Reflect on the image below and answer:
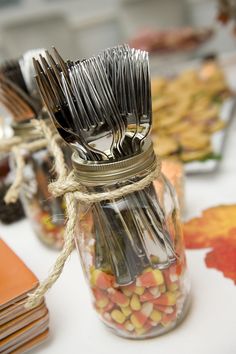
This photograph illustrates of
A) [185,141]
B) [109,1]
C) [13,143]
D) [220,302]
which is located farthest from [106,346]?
[109,1]

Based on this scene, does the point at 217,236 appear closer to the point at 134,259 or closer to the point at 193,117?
the point at 134,259

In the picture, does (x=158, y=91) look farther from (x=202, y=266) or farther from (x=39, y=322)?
(x=39, y=322)

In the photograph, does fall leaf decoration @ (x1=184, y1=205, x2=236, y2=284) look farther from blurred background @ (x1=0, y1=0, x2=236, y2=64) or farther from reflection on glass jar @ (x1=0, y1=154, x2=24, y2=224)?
blurred background @ (x1=0, y1=0, x2=236, y2=64)

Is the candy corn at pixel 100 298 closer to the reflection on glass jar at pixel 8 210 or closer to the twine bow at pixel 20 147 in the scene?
the twine bow at pixel 20 147

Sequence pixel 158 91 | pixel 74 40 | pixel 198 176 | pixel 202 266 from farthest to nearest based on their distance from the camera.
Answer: pixel 74 40
pixel 158 91
pixel 198 176
pixel 202 266

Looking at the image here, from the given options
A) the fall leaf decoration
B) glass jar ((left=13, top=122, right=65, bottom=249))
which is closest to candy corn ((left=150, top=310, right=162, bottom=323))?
the fall leaf decoration

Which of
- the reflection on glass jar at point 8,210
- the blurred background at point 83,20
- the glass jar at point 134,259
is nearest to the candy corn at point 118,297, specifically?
the glass jar at point 134,259

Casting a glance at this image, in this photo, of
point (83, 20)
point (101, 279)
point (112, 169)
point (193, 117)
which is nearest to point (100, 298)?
point (101, 279)
